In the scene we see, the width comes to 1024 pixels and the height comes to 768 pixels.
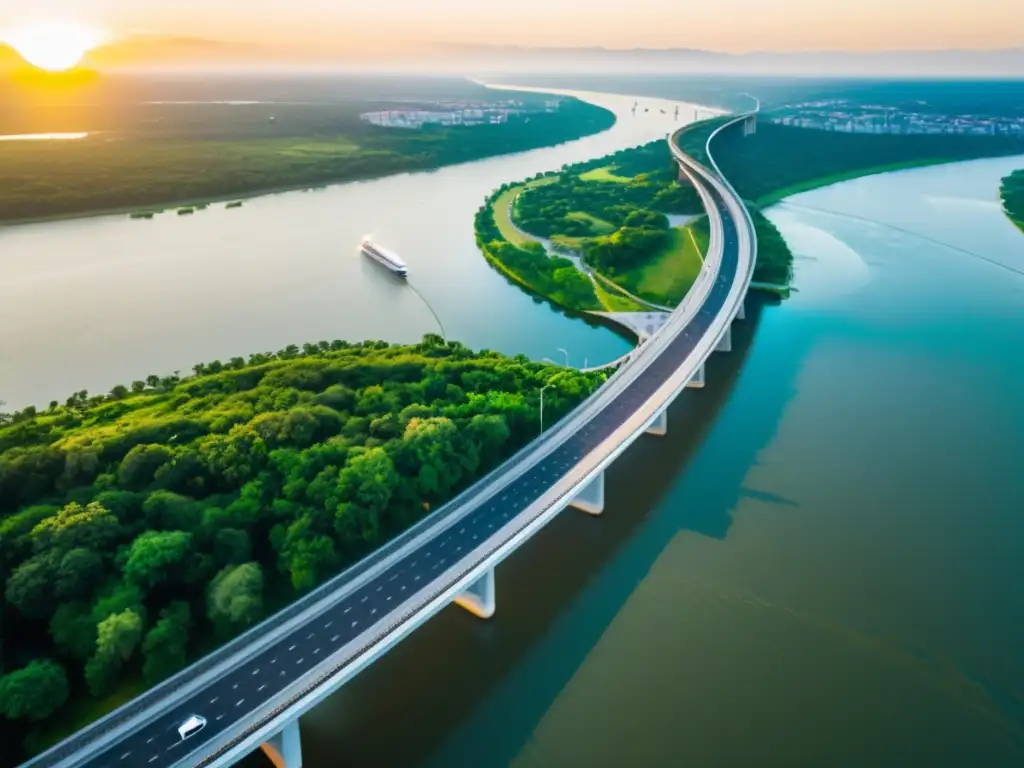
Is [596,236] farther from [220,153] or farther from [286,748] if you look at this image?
[220,153]

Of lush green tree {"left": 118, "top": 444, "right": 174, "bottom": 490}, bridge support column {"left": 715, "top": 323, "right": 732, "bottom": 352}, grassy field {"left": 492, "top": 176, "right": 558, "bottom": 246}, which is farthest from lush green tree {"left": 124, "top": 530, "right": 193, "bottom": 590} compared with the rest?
grassy field {"left": 492, "top": 176, "right": 558, "bottom": 246}

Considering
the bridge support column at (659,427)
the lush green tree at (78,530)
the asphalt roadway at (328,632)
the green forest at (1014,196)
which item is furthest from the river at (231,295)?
the green forest at (1014,196)

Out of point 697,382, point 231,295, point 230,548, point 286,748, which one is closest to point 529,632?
point 286,748

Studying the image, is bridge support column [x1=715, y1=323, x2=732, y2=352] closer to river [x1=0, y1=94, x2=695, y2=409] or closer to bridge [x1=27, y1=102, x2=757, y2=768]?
river [x1=0, y1=94, x2=695, y2=409]

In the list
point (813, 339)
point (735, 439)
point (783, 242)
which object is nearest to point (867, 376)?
point (813, 339)

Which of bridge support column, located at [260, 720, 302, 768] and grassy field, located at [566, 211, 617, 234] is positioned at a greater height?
grassy field, located at [566, 211, 617, 234]

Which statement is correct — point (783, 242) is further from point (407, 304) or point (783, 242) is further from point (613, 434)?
point (613, 434)
